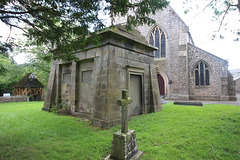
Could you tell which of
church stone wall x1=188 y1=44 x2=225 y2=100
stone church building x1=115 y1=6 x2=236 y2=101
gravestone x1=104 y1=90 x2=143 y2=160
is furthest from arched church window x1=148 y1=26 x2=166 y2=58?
gravestone x1=104 y1=90 x2=143 y2=160

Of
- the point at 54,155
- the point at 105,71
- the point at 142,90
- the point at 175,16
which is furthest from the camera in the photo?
the point at 175,16

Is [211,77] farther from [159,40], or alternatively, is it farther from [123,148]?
[123,148]

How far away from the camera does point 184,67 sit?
665 inches

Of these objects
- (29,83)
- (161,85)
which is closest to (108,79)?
(161,85)

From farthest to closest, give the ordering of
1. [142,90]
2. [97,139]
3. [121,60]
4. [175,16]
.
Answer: [175,16], [142,90], [121,60], [97,139]

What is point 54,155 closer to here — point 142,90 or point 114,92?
point 114,92

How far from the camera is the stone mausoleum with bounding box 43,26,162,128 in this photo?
19.0 feet

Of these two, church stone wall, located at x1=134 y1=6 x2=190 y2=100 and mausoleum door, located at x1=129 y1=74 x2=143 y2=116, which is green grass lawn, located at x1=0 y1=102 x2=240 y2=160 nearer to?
mausoleum door, located at x1=129 y1=74 x2=143 y2=116

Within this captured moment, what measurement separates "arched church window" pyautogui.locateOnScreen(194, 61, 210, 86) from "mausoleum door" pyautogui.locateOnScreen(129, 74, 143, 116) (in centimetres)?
1254

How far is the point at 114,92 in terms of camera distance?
19.4 ft

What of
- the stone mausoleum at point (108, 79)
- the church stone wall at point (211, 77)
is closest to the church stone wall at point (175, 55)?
the church stone wall at point (211, 77)

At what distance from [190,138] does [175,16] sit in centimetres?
1834

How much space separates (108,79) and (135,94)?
2459 millimetres

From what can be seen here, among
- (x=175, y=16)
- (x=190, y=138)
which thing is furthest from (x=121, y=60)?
(x=175, y=16)
